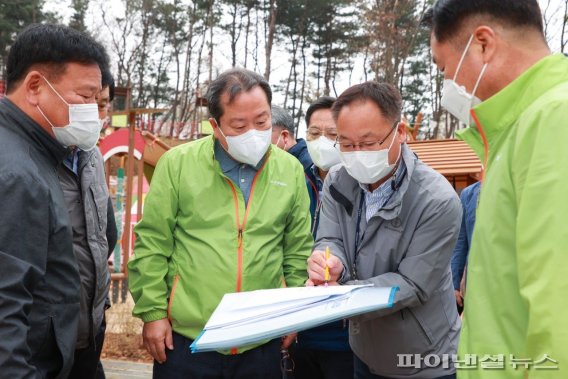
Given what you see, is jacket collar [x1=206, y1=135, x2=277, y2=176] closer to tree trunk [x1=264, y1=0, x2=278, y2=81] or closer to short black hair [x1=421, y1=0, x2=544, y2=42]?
short black hair [x1=421, y1=0, x2=544, y2=42]

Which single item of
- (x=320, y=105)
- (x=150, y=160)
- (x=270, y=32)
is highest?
(x=270, y=32)

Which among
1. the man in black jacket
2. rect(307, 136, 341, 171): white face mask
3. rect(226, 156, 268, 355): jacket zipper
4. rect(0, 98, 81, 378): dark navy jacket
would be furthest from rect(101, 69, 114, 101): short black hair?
rect(307, 136, 341, 171): white face mask

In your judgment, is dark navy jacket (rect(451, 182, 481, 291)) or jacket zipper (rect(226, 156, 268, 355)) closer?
jacket zipper (rect(226, 156, 268, 355))

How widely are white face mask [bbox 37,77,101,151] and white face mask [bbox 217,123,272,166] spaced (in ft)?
2.19

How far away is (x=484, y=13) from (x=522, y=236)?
637 mm

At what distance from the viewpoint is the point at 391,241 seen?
93.0 inches

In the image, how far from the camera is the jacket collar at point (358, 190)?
2.35 m

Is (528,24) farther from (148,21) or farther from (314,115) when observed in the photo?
(148,21)

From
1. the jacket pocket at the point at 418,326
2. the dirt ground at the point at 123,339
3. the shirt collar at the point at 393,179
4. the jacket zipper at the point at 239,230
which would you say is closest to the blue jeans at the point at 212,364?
the jacket zipper at the point at 239,230

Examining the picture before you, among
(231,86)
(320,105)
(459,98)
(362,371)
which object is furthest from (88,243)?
(320,105)

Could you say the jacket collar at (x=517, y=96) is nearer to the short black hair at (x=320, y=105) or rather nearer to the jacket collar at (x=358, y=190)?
the jacket collar at (x=358, y=190)

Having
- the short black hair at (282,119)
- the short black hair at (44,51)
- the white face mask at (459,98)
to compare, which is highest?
the short black hair at (44,51)

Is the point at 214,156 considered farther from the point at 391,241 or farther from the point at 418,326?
the point at 418,326

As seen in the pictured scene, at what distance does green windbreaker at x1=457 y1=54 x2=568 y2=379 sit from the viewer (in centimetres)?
120
